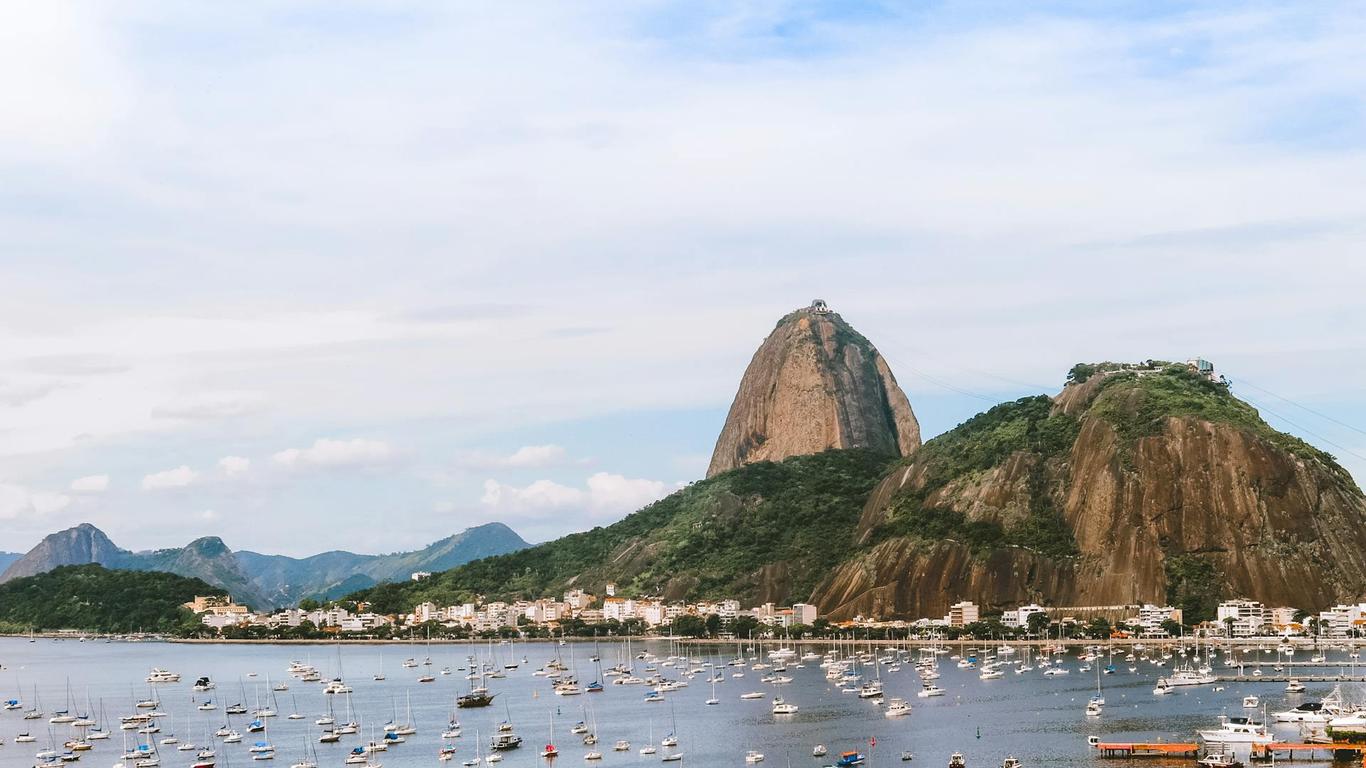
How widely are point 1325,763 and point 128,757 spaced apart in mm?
71698

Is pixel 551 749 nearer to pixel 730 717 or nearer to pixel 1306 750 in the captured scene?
pixel 730 717

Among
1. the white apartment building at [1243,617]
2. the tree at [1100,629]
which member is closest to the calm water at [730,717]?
the white apartment building at [1243,617]

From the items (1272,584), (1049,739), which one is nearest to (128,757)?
(1049,739)

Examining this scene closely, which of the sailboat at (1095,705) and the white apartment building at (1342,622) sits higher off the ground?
the white apartment building at (1342,622)

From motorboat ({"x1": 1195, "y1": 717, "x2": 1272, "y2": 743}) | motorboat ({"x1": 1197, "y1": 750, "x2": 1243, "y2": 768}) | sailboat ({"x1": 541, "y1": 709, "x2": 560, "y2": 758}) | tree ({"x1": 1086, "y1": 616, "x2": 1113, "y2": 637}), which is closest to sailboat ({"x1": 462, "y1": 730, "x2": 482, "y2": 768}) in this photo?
sailboat ({"x1": 541, "y1": 709, "x2": 560, "y2": 758})

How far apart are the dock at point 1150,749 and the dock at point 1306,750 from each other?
133 inches

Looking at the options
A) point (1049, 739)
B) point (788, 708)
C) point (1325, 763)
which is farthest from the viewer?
point (788, 708)

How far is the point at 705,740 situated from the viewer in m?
109

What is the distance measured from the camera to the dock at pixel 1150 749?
92.4 metres

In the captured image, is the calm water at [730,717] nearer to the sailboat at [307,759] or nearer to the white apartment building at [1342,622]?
the sailboat at [307,759]

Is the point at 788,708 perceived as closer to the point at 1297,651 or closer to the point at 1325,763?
the point at 1325,763

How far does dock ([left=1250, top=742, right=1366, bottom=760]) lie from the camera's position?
90.3 m

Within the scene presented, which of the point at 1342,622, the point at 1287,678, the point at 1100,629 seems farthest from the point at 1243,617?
the point at 1287,678

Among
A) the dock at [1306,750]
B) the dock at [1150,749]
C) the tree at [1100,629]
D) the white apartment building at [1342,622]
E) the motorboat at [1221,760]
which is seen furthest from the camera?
the tree at [1100,629]
